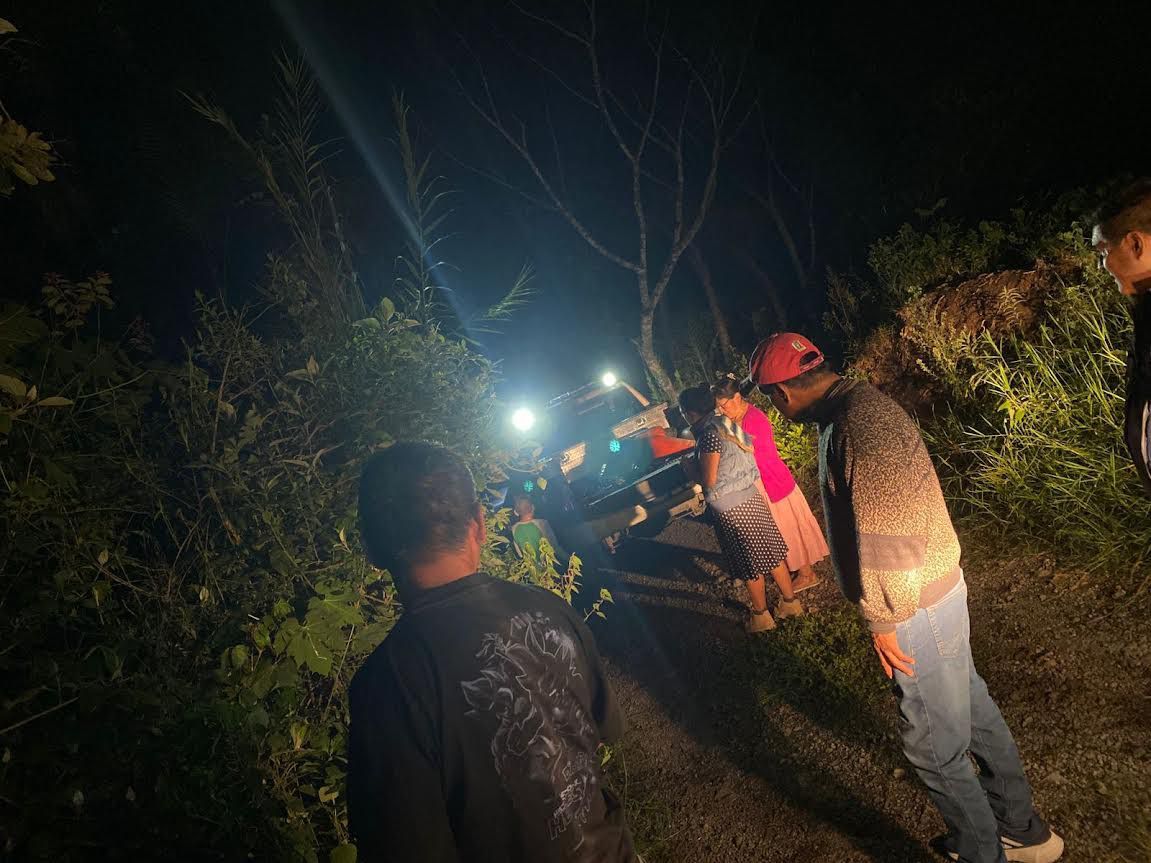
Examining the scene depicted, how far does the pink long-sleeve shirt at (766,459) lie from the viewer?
510 cm

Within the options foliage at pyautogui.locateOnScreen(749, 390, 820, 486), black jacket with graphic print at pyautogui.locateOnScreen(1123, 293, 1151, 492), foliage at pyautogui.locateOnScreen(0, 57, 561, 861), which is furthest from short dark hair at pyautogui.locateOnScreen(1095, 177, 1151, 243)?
foliage at pyautogui.locateOnScreen(749, 390, 820, 486)

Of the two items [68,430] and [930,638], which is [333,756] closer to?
[68,430]

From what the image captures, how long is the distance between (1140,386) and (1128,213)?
511 millimetres

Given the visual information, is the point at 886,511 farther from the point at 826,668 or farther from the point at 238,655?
the point at 826,668

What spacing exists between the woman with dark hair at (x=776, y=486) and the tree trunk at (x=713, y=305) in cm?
1050

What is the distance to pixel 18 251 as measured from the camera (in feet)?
16.8

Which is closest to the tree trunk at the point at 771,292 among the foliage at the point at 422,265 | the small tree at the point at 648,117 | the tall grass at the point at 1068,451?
the small tree at the point at 648,117

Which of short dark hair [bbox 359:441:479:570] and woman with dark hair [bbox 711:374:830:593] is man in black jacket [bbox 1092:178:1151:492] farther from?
woman with dark hair [bbox 711:374:830:593]

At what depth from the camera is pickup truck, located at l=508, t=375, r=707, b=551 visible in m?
7.46

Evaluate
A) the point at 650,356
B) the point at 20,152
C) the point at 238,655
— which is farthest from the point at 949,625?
the point at 650,356

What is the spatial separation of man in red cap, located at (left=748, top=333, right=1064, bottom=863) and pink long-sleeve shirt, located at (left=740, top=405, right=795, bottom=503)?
2.60 metres

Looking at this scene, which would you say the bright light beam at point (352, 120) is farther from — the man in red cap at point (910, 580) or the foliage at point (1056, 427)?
the foliage at point (1056, 427)

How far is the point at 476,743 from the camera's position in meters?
1.60

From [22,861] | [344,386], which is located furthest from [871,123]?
[22,861]
